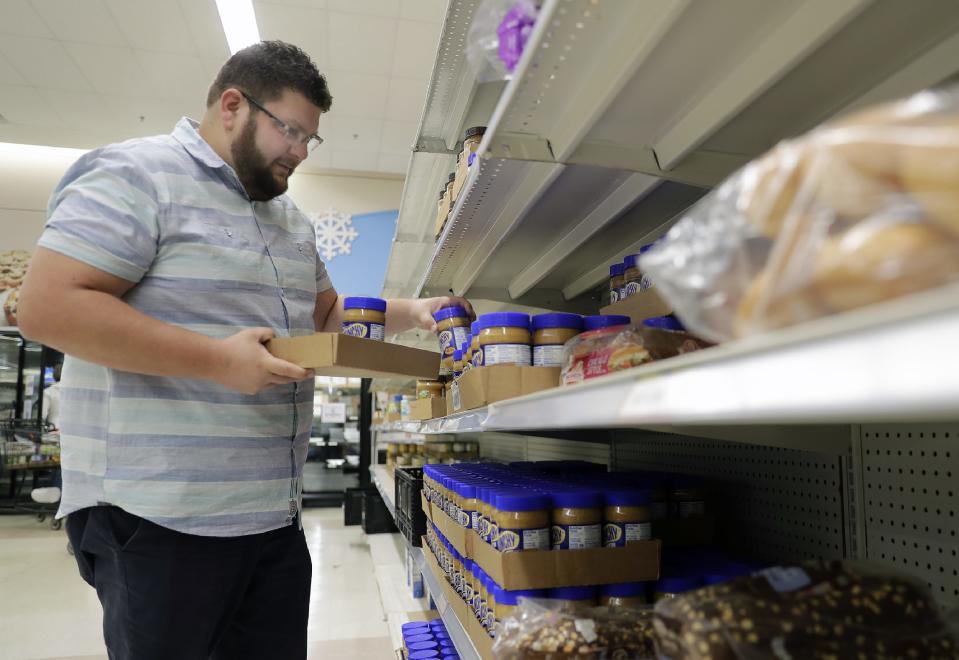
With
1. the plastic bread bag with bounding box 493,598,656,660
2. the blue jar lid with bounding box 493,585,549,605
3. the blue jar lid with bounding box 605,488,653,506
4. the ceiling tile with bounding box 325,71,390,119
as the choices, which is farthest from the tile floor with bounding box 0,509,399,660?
the ceiling tile with bounding box 325,71,390,119

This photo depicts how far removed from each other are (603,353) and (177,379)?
966 mm

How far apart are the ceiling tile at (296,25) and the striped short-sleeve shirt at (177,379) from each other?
358 centimetres

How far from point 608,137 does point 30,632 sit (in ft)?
13.7

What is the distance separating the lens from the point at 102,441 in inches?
56.4

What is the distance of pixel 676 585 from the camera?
1.28m

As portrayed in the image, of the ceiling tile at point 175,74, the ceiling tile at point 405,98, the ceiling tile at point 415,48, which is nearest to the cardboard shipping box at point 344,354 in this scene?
the ceiling tile at point 415,48

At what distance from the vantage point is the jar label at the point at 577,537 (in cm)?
135

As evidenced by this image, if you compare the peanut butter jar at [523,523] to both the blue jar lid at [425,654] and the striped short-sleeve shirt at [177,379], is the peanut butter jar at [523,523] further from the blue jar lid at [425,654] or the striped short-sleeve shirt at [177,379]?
the blue jar lid at [425,654]

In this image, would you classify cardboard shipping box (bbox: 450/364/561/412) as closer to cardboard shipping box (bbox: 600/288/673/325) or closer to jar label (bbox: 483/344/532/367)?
jar label (bbox: 483/344/532/367)

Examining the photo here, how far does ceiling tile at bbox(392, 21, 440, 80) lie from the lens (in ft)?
16.3

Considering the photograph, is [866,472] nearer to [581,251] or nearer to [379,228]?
[581,251]

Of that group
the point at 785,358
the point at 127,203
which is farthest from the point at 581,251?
the point at 785,358

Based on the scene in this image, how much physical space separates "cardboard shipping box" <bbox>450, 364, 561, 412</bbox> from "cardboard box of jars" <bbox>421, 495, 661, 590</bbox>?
1.06 ft

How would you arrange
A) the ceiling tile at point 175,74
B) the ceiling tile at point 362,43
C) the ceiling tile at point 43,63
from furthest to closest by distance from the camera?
the ceiling tile at point 175,74 → the ceiling tile at point 43,63 → the ceiling tile at point 362,43
